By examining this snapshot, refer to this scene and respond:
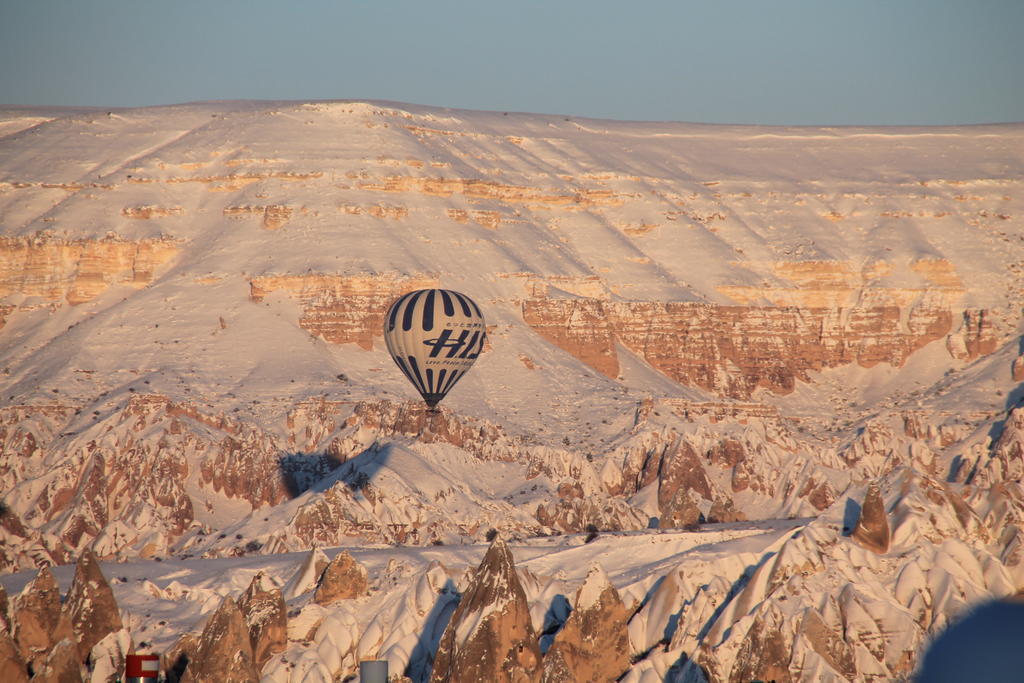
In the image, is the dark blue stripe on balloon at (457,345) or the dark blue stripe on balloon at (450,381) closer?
the dark blue stripe on balloon at (450,381)

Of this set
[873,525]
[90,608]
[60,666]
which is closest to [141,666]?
[60,666]

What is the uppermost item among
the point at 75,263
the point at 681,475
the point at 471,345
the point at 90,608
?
the point at 471,345

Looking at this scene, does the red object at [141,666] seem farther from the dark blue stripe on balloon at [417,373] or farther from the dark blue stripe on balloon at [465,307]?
the dark blue stripe on balloon at [465,307]

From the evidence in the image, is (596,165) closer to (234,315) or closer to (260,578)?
(234,315)

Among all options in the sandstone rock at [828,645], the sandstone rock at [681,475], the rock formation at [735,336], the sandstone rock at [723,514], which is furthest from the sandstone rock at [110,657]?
the rock formation at [735,336]

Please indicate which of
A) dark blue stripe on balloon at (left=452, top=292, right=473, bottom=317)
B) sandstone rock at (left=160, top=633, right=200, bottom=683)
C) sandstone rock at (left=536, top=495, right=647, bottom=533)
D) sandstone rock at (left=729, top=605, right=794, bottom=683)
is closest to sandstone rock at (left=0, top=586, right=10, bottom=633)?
sandstone rock at (left=160, top=633, right=200, bottom=683)

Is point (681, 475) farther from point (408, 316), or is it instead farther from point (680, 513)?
point (408, 316)

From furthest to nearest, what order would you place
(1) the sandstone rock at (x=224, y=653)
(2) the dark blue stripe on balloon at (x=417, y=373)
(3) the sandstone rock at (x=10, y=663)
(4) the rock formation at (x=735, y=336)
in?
(4) the rock formation at (x=735, y=336) < (2) the dark blue stripe on balloon at (x=417, y=373) < (3) the sandstone rock at (x=10, y=663) < (1) the sandstone rock at (x=224, y=653)
